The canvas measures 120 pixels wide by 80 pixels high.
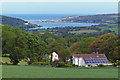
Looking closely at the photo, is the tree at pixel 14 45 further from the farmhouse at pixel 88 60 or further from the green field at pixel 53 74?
the green field at pixel 53 74

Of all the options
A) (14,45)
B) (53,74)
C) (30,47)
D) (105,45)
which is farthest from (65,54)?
(53,74)

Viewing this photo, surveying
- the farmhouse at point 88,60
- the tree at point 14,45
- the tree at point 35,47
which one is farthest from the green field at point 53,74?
the farmhouse at point 88,60

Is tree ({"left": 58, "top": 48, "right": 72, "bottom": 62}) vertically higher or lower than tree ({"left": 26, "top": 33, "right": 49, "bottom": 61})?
lower

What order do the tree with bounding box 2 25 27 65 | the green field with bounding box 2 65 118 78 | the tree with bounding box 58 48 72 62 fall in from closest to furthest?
the green field with bounding box 2 65 118 78, the tree with bounding box 2 25 27 65, the tree with bounding box 58 48 72 62

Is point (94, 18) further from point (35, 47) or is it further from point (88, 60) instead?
point (35, 47)

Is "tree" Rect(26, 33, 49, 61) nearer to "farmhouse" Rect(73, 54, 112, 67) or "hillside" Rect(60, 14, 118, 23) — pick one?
"farmhouse" Rect(73, 54, 112, 67)

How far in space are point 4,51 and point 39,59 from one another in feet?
14.8

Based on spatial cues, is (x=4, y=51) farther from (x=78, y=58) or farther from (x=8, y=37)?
(x=78, y=58)

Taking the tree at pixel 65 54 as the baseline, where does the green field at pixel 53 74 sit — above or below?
A: above

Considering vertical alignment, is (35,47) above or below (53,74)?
above

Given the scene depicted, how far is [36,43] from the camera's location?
30672 millimetres

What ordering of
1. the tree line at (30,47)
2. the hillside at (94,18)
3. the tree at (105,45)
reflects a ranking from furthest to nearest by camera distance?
the hillside at (94,18) → the tree at (105,45) → the tree line at (30,47)

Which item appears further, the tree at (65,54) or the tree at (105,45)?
the tree at (65,54)

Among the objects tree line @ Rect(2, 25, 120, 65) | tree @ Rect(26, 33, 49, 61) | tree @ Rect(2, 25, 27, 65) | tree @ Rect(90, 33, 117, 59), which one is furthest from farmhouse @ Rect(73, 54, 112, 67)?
tree @ Rect(2, 25, 27, 65)
